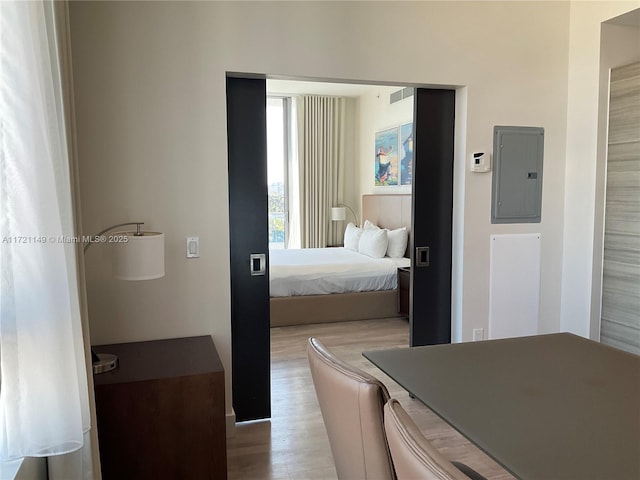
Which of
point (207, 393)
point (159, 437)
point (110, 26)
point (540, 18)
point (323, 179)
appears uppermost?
point (540, 18)

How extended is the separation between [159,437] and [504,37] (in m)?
3.09

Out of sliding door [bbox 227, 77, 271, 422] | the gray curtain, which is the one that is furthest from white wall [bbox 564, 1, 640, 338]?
the gray curtain

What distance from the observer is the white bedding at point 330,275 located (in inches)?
202

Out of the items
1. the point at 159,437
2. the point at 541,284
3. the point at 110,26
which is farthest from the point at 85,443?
the point at 541,284

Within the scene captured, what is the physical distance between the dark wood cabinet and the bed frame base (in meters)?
2.84

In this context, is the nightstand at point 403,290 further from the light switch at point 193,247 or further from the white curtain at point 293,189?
the light switch at point 193,247

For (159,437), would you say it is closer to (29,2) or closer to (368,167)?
(29,2)

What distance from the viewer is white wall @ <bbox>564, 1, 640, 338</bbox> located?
10.4ft

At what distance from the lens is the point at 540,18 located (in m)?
3.26

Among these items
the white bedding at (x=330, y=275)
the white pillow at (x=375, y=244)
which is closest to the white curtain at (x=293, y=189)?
the white pillow at (x=375, y=244)

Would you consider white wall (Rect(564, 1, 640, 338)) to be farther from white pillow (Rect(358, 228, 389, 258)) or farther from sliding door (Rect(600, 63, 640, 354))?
white pillow (Rect(358, 228, 389, 258))

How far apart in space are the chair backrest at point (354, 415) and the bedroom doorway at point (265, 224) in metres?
1.67

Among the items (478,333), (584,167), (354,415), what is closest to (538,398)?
(354,415)

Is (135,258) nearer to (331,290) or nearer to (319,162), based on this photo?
(331,290)
